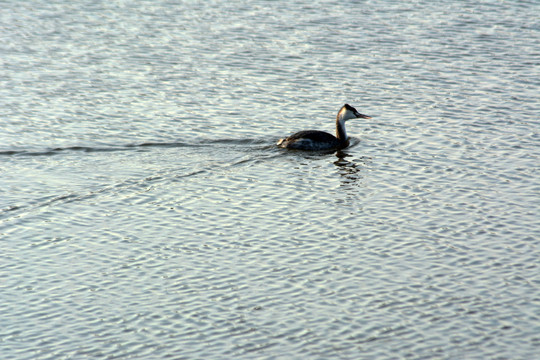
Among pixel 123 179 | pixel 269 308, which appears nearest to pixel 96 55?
pixel 123 179

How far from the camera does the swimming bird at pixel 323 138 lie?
17438mm

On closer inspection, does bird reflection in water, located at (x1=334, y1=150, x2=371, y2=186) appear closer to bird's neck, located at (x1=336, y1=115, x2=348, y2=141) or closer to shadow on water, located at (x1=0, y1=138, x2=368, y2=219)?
shadow on water, located at (x1=0, y1=138, x2=368, y2=219)

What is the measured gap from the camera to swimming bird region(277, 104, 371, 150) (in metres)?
17.4

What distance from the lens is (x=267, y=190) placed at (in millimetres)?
15336

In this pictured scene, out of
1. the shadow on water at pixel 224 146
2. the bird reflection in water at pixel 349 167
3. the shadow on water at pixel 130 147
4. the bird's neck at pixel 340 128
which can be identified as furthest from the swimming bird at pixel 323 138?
the shadow on water at pixel 130 147

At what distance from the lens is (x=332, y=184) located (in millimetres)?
16141

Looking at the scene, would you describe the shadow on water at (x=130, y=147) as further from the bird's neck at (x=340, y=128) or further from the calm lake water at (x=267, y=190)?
the bird's neck at (x=340, y=128)

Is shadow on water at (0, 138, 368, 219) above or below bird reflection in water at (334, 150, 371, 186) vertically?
above

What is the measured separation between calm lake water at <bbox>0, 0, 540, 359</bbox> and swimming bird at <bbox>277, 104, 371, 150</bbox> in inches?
9.0

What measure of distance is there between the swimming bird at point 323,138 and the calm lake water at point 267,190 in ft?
0.75

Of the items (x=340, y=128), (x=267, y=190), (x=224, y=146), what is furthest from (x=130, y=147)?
(x=340, y=128)

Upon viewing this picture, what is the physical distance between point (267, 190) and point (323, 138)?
9.71 feet

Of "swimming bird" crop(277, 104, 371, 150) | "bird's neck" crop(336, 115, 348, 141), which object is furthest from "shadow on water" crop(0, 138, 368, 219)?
"bird's neck" crop(336, 115, 348, 141)

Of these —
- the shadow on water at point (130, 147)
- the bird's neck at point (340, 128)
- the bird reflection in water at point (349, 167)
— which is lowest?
the bird reflection in water at point (349, 167)
